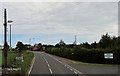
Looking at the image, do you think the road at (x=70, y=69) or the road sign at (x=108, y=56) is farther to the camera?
the road sign at (x=108, y=56)

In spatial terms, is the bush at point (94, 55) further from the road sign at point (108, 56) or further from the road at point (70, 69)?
the road at point (70, 69)

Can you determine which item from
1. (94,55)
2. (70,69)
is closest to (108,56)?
(94,55)

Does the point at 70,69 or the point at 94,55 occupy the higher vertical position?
the point at 94,55

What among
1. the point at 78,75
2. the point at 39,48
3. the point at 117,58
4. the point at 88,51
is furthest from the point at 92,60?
the point at 39,48

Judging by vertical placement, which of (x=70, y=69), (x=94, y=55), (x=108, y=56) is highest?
(x=94, y=55)

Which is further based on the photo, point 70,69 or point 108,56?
point 108,56

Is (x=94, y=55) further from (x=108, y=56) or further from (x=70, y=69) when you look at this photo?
(x=70, y=69)

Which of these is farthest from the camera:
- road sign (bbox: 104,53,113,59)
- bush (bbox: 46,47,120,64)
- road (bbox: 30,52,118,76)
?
bush (bbox: 46,47,120,64)

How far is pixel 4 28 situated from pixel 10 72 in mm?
4434

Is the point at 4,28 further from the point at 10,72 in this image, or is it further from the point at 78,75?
the point at 78,75

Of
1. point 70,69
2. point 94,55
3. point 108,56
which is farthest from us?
point 94,55

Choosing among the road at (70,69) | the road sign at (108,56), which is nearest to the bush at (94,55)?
the road sign at (108,56)

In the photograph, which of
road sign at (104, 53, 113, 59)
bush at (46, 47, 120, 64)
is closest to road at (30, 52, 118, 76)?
road sign at (104, 53, 113, 59)

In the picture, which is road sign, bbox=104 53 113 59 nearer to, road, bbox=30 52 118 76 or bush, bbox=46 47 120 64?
bush, bbox=46 47 120 64
